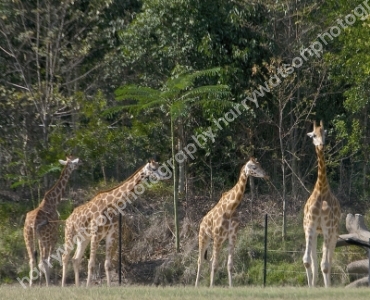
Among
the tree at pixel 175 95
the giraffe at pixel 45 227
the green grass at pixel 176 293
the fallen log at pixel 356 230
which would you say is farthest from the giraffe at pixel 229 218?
the tree at pixel 175 95

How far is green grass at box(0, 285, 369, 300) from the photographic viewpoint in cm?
1431

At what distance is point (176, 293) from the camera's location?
14938 mm

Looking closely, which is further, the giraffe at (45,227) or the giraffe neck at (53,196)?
the giraffe neck at (53,196)

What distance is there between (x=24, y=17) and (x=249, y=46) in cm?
593

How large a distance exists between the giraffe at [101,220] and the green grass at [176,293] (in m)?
3.47

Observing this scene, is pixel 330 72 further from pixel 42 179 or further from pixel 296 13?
pixel 42 179

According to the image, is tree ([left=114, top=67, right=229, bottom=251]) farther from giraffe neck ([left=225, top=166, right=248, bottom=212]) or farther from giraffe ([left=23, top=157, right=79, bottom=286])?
giraffe neck ([left=225, top=166, right=248, bottom=212])

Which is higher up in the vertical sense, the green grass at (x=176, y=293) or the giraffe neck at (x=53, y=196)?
the giraffe neck at (x=53, y=196)

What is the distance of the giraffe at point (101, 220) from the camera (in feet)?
63.1

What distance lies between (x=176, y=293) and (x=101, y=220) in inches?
180

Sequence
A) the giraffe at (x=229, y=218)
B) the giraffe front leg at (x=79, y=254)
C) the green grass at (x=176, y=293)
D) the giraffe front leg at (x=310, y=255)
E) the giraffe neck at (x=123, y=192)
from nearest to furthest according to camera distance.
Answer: the green grass at (x=176, y=293) → the giraffe front leg at (x=310, y=255) → the giraffe at (x=229, y=218) → the giraffe front leg at (x=79, y=254) → the giraffe neck at (x=123, y=192)

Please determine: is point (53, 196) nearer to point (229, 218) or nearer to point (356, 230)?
point (229, 218)

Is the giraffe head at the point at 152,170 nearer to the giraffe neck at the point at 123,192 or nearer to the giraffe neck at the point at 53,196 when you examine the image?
the giraffe neck at the point at 123,192

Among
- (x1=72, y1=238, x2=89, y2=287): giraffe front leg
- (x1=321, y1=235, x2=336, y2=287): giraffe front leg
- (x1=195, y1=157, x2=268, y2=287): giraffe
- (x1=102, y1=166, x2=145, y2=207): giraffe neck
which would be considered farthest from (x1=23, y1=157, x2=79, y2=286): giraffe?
(x1=321, y1=235, x2=336, y2=287): giraffe front leg
